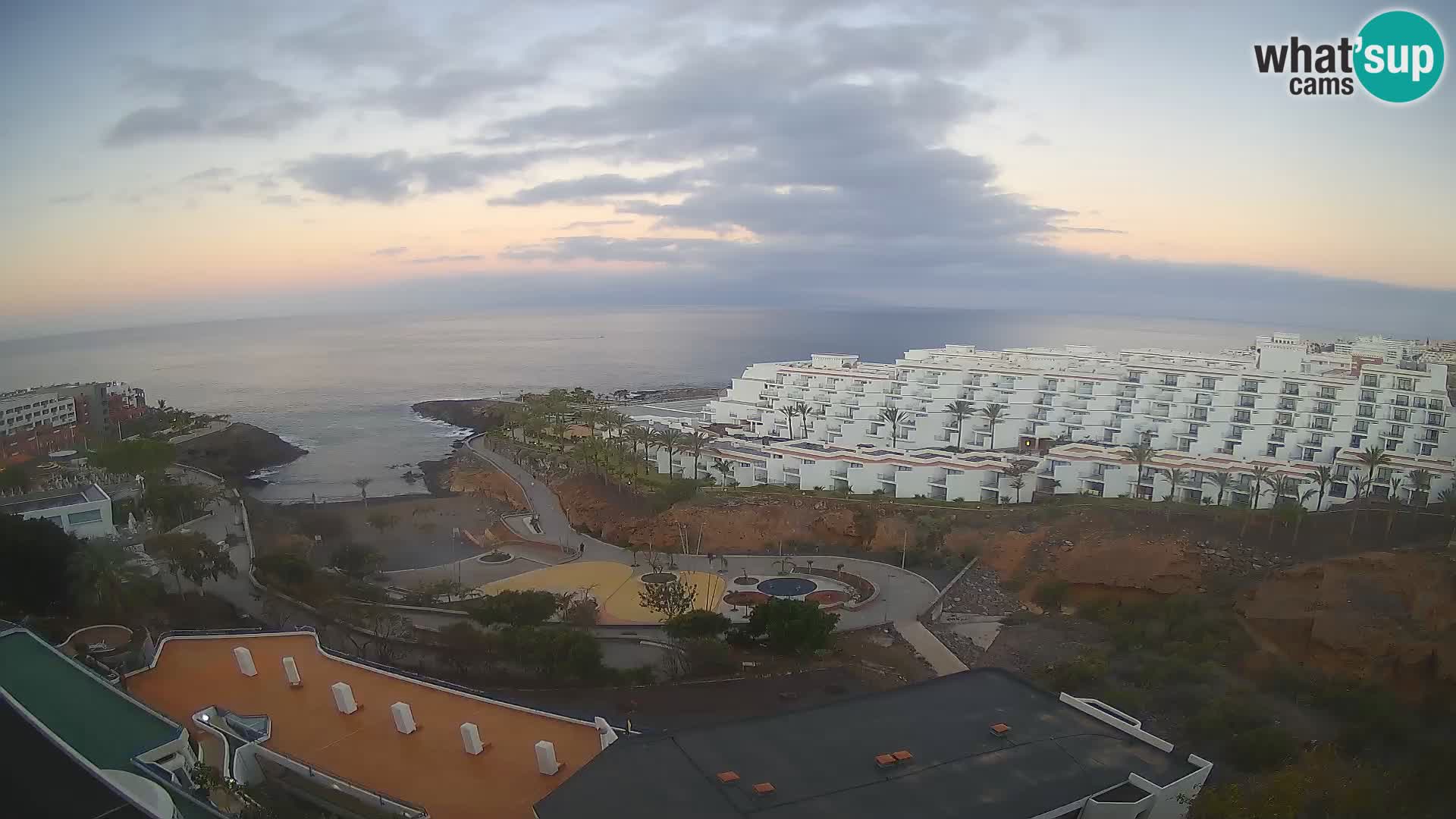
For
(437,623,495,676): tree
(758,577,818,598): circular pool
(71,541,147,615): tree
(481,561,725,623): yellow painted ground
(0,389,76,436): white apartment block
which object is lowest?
(758,577,818,598): circular pool

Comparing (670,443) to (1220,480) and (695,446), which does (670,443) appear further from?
(1220,480)

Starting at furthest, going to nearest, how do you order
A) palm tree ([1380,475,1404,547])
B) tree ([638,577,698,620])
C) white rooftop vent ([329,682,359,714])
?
palm tree ([1380,475,1404,547]) < tree ([638,577,698,620]) < white rooftop vent ([329,682,359,714])

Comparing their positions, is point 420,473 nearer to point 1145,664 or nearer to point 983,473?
point 983,473

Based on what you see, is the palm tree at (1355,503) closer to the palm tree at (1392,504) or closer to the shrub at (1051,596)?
the palm tree at (1392,504)

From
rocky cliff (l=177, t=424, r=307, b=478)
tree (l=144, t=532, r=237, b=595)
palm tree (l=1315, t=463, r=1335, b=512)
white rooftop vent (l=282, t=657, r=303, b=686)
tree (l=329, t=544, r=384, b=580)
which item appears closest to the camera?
white rooftop vent (l=282, t=657, r=303, b=686)

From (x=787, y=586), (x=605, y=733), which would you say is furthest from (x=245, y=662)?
(x=787, y=586)

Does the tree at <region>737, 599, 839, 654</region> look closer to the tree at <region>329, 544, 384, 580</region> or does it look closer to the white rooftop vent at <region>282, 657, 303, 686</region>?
the white rooftop vent at <region>282, 657, 303, 686</region>

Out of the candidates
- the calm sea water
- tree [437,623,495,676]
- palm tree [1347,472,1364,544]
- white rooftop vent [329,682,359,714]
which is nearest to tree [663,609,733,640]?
tree [437,623,495,676]
